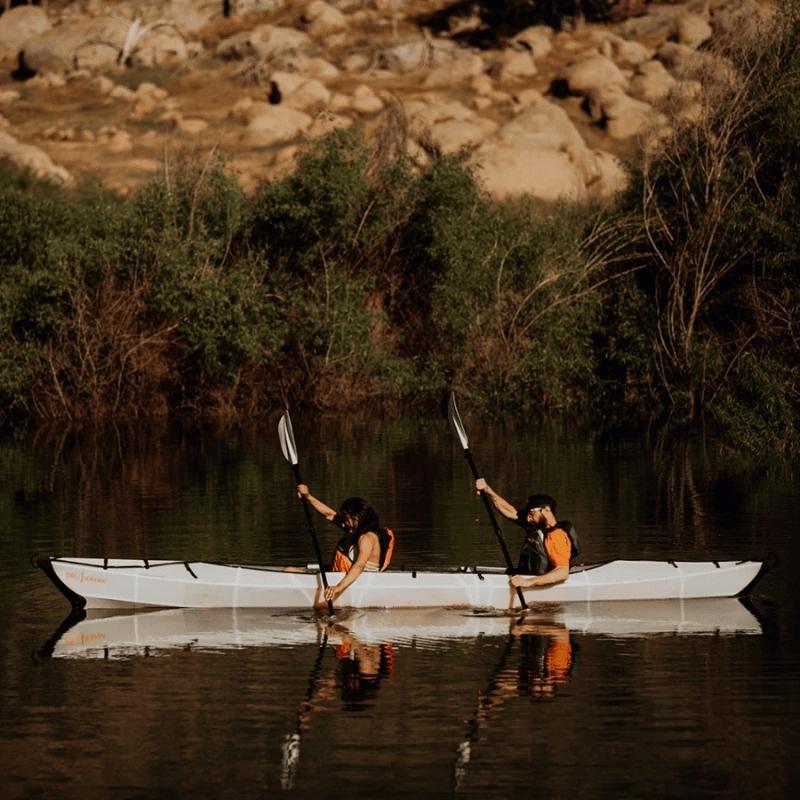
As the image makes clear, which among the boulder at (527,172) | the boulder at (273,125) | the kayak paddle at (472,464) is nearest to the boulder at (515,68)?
the boulder at (273,125)

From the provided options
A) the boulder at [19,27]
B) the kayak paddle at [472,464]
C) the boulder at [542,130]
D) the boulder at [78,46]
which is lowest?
the boulder at [19,27]

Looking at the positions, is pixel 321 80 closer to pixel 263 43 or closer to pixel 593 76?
pixel 263 43

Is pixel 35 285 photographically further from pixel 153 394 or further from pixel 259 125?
pixel 259 125

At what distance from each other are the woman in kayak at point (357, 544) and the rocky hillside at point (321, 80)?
52204mm

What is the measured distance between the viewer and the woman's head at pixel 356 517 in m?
19.6

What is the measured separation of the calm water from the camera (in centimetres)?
1357

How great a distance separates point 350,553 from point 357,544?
29 centimetres

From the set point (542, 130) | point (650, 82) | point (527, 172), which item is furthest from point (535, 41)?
point (527, 172)

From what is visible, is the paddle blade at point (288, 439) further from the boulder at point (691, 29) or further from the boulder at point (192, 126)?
the boulder at point (691, 29)

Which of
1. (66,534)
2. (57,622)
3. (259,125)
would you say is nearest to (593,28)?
(259,125)

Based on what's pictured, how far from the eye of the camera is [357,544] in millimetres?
19844

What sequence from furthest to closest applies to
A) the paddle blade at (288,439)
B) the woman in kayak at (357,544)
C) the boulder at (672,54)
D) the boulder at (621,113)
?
the boulder at (672,54)
the boulder at (621,113)
the paddle blade at (288,439)
the woman in kayak at (357,544)

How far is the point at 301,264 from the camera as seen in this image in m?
48.2

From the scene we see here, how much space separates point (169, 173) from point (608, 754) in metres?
36.0
